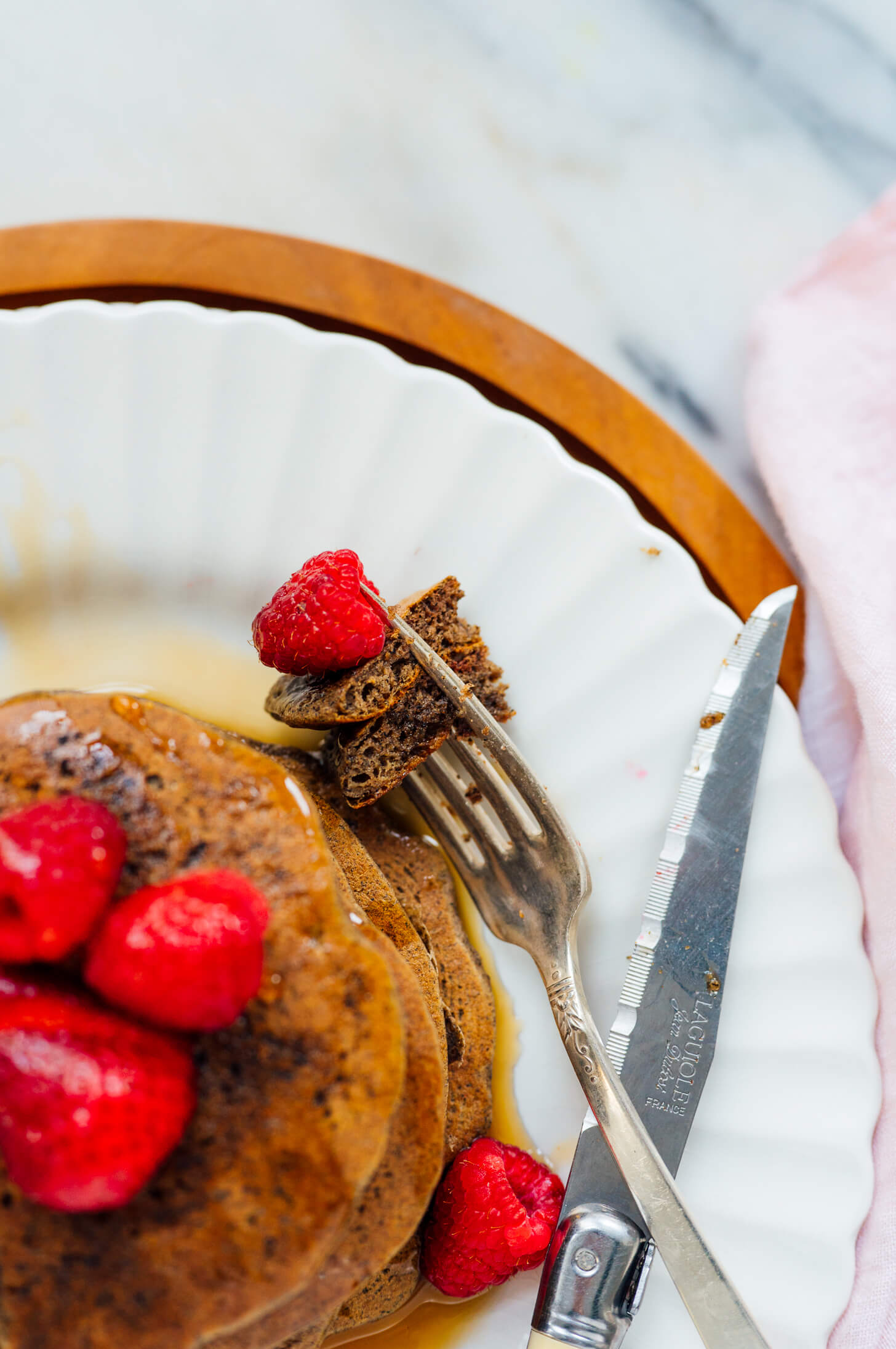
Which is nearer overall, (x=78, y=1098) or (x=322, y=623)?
(x=78, y=1098)

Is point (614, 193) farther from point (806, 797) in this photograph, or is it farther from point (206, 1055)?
point (206, 1055)

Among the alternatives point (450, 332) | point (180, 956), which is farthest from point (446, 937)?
point (450, 332)

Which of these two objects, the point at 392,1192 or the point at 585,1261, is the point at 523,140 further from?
the point at 585,1261

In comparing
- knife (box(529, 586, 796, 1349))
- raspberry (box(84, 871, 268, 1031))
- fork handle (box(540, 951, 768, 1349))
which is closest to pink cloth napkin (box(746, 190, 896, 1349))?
knife (box(529, 586, 796, 1349))

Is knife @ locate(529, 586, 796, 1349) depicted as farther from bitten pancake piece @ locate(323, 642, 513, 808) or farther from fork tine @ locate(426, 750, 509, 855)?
bitten pancake piece @ locate(323, 642, 513, 808)

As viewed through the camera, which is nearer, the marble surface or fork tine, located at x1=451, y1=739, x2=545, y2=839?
fork tine, located at x1=451, y1=739, x2=545, y2=839

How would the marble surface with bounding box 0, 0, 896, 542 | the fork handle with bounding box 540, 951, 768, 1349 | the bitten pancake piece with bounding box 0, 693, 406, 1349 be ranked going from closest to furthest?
1. the bitten pancake piece with bounding box 0, 693, 406, 1349
2. the fork handle with bounding box 540, 951, 768, 1349
3. the marble surface with bounding box 0, 0, 896, 542
